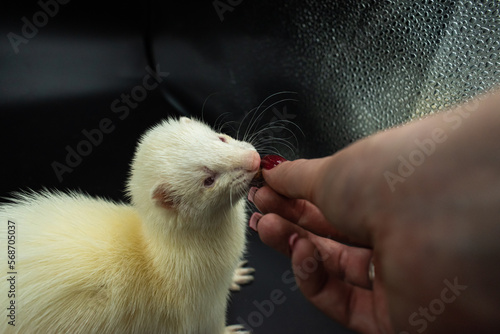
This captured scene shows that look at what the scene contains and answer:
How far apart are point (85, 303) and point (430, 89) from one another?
988 millimetres

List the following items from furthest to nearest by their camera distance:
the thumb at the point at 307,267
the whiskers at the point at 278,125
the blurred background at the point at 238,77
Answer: the whiskers at the point at 278,125 < the blurred background at the point at 238,77 < the thumb at the point at 307,267

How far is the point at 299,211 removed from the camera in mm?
821

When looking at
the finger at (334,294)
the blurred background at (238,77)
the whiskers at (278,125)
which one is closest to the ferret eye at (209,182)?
the finger at (334,294)

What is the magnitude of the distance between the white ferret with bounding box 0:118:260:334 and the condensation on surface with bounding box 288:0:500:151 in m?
0.54

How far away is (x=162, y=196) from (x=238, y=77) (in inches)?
33.4

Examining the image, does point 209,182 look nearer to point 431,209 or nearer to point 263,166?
point 263,166

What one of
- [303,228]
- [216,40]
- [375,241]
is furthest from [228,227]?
[216,40]

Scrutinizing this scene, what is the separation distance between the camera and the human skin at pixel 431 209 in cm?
36

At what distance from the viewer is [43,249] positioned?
0.80 meters

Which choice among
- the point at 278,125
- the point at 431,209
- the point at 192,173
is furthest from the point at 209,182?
the point at 278,125

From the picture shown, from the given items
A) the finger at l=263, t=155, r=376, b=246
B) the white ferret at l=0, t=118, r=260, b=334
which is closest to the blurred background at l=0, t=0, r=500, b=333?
the white ferret at l=0, t=118, r=260, b=334

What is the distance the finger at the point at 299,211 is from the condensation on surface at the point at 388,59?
1.62ft

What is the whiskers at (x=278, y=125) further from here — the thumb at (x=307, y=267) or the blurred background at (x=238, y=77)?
the thumb at (x=307, y=267)

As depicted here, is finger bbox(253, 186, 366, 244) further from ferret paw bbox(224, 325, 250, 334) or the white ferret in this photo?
ferret paw bbox(224, 325, 250, 334)
